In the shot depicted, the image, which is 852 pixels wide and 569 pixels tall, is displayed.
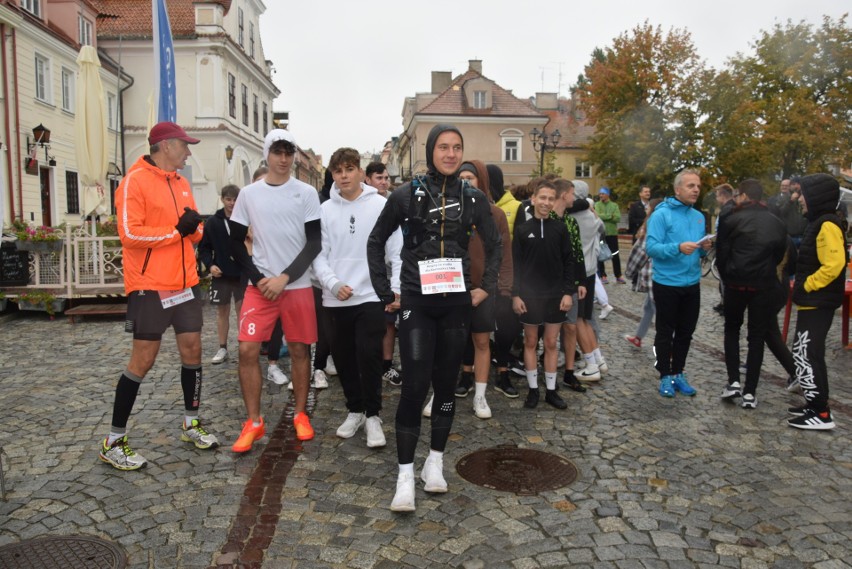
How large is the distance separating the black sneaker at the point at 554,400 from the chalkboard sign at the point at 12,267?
8.86m

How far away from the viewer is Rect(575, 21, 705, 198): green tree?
122 ft

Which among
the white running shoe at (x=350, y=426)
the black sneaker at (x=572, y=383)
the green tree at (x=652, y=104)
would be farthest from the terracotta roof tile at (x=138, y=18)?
the white running shoe at (x=350, y=426)

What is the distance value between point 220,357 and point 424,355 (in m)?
4.20

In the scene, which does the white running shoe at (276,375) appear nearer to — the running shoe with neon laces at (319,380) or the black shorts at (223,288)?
the running shoe with neon laces at (319,380)

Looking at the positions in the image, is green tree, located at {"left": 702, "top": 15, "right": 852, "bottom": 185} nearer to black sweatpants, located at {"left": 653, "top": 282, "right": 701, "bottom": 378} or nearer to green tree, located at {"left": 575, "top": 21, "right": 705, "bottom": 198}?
green tree, located at {"left": 575, "top": 21, "right": 705, "bottom": 198}

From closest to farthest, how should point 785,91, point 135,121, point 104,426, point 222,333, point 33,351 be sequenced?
point 104,426, point 222,333, point 33,351, point 135,121, point 785,91

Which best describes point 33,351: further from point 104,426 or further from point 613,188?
point 613,188

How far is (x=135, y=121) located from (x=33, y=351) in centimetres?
2640

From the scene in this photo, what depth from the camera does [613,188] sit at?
131 ft

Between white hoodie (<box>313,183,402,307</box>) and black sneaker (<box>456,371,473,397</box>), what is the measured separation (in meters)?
1.72

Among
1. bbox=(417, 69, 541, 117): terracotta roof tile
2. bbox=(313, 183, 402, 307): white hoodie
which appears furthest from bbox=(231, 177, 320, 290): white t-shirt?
bbox=(417, 69, 541, 117): terracotta roof tile

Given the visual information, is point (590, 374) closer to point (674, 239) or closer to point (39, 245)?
point (674, 239)

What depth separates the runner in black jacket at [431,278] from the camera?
384 centimetres

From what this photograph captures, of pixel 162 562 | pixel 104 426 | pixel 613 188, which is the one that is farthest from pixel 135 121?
pixel 162 562
